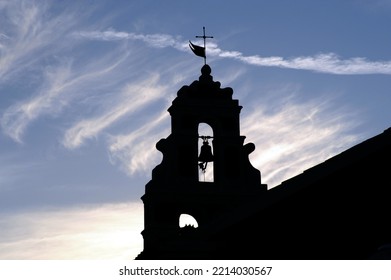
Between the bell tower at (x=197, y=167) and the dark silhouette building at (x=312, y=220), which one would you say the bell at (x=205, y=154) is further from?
the dark silhouette building at (x=312, y=220)

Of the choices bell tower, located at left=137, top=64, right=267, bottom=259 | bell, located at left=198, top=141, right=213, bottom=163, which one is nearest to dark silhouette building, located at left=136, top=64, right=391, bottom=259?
bell tower, located at left=137, top=64, right=267, bottom=259

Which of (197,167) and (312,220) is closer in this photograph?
(312,220)

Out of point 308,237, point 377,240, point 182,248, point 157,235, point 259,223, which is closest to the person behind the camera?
point 377,240

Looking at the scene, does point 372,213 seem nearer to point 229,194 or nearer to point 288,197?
point 288,197

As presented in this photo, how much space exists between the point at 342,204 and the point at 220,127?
10.5 meters

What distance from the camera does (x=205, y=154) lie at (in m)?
24.5

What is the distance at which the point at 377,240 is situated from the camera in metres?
13.6

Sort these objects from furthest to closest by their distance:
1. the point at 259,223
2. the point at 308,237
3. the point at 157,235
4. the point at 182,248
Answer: the point at 157,235, the point at 182,248, the point at 259,223, the point at 308,237

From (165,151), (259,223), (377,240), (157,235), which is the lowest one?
(377,240)

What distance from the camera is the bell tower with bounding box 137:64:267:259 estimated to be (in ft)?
78.1

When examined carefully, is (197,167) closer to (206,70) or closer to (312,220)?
(206,70)

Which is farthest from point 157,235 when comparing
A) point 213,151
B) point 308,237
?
point 308,237

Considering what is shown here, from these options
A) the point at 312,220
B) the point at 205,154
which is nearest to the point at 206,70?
the point at 205,154

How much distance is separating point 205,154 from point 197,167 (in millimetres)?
579
